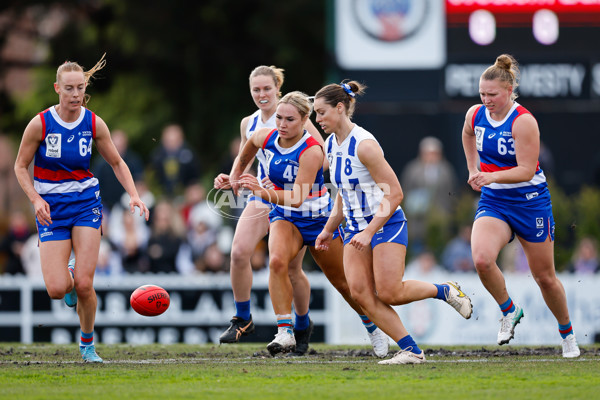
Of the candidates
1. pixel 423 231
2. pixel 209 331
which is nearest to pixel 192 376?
pixel 209 331

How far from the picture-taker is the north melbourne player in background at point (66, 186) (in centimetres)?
791

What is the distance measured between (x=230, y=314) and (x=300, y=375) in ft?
20.2

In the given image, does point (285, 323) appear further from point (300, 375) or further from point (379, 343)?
point (300, 375)

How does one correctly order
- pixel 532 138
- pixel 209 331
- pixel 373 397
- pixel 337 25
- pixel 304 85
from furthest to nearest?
pixel 304 85, pixel 337 25, pixel 209 331, pixel 532 138, pixel 373 397

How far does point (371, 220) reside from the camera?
7.69 m

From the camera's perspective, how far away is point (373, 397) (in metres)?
6.25

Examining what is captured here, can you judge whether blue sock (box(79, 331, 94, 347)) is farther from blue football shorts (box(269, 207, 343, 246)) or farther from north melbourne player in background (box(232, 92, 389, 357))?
blue football shorts (box(269, 207, 343, 246))

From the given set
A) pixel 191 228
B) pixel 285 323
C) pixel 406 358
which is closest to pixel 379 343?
pixel 406 358

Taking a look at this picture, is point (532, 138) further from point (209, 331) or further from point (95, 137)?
point (209, 331)

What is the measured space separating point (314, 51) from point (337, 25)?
292 inches

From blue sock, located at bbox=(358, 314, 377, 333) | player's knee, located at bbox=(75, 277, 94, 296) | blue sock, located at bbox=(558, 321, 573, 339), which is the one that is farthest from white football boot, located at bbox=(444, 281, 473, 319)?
player's knee, located at bbox=(75, 277, 94, 296)

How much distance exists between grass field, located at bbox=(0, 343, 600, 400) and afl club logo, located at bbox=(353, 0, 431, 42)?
20.4ft

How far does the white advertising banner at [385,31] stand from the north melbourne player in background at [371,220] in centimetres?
658

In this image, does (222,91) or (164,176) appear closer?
(164,176)
